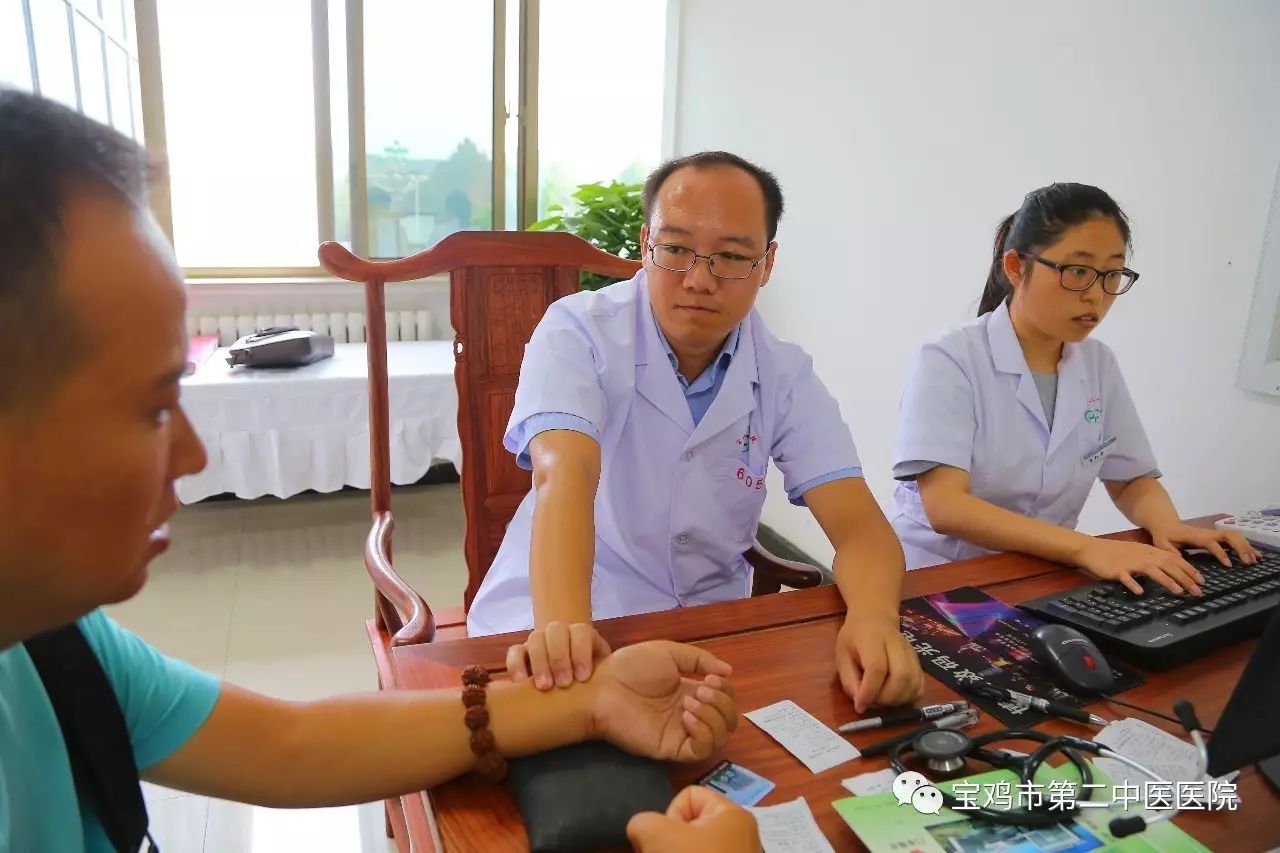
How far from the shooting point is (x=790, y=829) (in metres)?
0.62

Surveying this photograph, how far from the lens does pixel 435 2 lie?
3.87 meters

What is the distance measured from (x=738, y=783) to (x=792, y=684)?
179 mm

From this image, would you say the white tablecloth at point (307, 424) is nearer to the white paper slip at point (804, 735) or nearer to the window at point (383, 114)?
the window at point (383, 114)

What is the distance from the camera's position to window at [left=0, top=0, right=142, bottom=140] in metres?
2.59

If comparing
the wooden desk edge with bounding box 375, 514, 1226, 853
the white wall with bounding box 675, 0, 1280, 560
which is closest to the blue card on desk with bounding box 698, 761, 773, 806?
the wooden desk edge with bounding box 375, 514, 1226, 853

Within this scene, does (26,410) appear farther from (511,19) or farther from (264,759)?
(511,19)

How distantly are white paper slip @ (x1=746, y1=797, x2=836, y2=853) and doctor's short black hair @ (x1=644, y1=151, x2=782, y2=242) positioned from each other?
0.82m

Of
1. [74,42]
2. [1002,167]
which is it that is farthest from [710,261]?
[74,42]

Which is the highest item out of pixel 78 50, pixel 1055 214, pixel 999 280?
pixel 78 50

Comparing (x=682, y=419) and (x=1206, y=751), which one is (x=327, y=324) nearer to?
(x=682, y=419)

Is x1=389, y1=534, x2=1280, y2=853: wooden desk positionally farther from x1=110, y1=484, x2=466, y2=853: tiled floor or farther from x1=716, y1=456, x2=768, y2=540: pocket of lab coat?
x1=110, y1=484, x2=466, y2=853: tiled floor

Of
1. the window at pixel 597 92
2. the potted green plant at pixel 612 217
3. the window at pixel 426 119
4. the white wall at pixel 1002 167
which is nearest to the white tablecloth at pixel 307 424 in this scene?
the potted green plant at pixel 612 217

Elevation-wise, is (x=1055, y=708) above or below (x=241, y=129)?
below

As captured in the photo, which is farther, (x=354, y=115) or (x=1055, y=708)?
(x=354, y=115)
